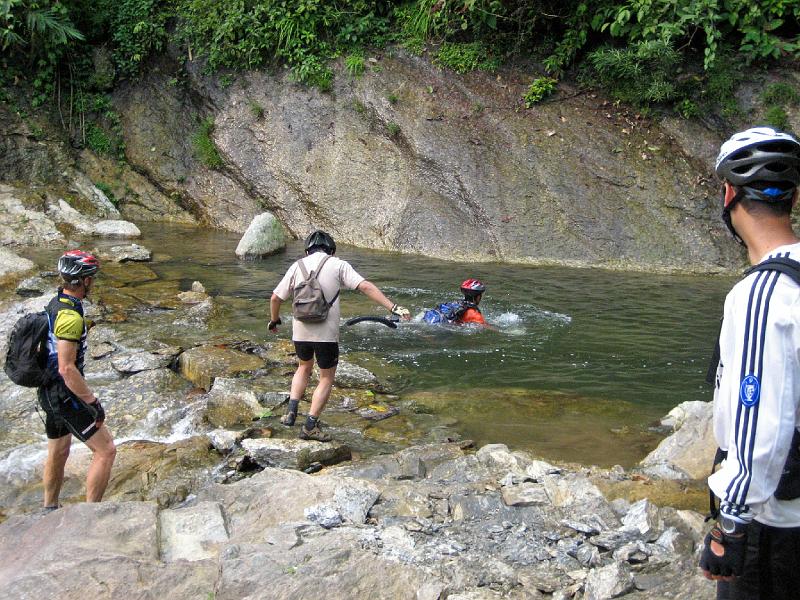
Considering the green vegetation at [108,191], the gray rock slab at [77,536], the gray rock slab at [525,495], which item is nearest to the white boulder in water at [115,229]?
the green vegetation at [108,191]

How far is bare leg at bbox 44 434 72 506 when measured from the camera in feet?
16.2

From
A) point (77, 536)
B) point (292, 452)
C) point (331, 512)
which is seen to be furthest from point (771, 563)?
point (292, 452)

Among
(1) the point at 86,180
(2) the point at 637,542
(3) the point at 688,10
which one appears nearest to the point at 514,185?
(3) the point at 688,10

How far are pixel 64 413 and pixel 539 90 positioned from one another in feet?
44.9

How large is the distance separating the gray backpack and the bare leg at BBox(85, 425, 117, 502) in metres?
1.78

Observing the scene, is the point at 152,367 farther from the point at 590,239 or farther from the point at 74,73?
the point at 74,73

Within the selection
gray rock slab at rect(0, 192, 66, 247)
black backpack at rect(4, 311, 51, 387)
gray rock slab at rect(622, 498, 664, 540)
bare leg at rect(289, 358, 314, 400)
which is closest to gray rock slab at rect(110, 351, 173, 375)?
bare leg at rect(289, 358, 314, 400)

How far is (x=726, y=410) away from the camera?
201 centimetres

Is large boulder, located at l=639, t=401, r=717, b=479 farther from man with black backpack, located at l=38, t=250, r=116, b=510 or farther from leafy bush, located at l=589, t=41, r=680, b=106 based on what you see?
leafy bush, located at l=589, t=41, r=680, b=106

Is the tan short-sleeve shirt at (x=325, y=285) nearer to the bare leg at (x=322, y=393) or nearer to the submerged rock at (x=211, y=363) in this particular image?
the bare leg at (x=322, y=393)

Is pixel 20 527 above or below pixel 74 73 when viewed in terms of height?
below

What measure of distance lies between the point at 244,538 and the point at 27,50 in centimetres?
1910

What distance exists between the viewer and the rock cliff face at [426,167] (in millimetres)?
14625

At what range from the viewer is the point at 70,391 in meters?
4.75
